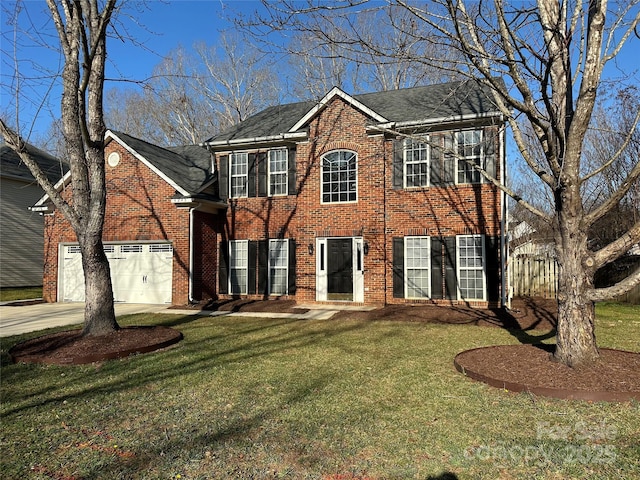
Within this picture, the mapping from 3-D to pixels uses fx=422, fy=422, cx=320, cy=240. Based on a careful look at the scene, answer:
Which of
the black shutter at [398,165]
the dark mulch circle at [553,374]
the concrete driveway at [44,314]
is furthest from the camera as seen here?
the black shutter at [398,165]

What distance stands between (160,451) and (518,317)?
31.3 ft

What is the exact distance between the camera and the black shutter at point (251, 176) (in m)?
15.2

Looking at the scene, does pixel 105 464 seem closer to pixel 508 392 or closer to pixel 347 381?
pixel 347 381

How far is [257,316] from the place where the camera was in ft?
38.7

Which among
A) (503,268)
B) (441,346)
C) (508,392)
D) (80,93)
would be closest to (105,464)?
(508,392)

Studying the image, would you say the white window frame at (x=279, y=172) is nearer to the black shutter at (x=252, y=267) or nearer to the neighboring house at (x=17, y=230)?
the black shutter at (x=252, y=267)

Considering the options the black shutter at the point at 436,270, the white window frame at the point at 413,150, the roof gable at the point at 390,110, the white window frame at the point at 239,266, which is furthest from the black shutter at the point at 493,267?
the white window frame at the point at 239,266

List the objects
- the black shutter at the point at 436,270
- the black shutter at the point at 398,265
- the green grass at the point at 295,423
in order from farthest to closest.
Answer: the black shutter at the point at 398,265 → the black shutter at the point at 436,270 → the green grass at the point at 295,423

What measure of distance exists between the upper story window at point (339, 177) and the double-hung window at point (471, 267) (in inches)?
143

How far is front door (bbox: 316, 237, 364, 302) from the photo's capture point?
43.5ft

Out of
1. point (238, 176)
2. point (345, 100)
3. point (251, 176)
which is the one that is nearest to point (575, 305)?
point (345, 100)

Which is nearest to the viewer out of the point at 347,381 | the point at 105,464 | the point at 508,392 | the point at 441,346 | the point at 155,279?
the point at 105,464

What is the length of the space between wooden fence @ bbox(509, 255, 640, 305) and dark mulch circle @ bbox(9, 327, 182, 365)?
1197 centimetres

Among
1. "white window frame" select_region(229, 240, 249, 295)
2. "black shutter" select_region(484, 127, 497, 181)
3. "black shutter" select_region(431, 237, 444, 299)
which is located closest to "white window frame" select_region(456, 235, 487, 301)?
"black shutter" select_region(431, 237, 444, 299)
